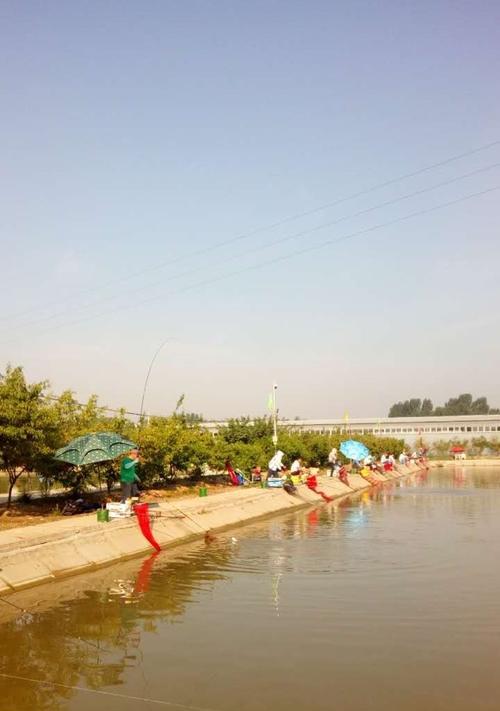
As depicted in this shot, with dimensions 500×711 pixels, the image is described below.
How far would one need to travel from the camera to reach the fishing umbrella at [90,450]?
1952 cm

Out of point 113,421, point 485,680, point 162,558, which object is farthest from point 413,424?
point 485,680

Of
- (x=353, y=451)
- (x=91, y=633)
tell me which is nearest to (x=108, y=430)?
(x=91, y=633)

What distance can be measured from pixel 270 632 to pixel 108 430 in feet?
51.0

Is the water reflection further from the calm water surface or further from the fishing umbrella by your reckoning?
the fishing umbrella

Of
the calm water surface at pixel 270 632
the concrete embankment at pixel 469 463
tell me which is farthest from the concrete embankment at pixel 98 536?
the concrete embankment at pixel 469 463

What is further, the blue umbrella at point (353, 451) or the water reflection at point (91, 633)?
→ the blue umbrella at point (353, 451)

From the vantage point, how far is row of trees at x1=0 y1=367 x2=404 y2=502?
1855 cm

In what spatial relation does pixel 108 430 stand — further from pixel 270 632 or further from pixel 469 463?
pixel 469 463

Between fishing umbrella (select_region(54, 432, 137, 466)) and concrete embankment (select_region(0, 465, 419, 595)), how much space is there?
65.0 inches

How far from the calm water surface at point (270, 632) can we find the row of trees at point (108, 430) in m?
5.16

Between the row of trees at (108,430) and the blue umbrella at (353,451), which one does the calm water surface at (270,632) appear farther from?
the blue umbrella at (353,451)

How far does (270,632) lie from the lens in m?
10.0

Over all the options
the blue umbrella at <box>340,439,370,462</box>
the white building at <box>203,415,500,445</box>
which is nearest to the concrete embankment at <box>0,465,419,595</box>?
the blue umbrella at <box>340,439,370,462</box>

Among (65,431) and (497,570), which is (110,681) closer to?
(497,570)
